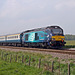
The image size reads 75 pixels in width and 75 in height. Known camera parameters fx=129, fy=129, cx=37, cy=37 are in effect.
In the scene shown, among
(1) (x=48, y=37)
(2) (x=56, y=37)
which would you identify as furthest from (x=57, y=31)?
(1) (x=48, y=37)

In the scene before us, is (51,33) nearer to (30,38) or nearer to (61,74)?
→ (30,38)

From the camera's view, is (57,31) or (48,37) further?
(57,31)

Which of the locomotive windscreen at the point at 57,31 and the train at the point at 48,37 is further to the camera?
the locomotive windscreen at the point at 57,31

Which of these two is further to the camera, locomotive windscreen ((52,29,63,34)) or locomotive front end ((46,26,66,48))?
locomotive windscreen ((52,29,63,34))

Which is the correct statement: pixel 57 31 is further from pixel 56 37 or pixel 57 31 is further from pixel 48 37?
pixel 48 37

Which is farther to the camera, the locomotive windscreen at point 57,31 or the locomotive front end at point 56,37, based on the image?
the locomotive windscreen at point 57,31

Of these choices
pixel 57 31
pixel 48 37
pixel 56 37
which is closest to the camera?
pixel 56 37

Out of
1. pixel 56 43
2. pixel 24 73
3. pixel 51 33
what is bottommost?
pixel 24 73

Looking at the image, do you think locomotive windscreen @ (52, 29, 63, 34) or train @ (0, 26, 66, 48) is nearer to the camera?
train @ (0, 26, 66, 48)

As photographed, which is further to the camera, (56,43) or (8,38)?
(8,38)

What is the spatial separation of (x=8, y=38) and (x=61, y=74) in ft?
107

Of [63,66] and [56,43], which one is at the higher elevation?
[56,43]

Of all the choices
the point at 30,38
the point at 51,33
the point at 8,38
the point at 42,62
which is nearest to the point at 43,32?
the point at 51,33

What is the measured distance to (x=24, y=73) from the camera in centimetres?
1053
